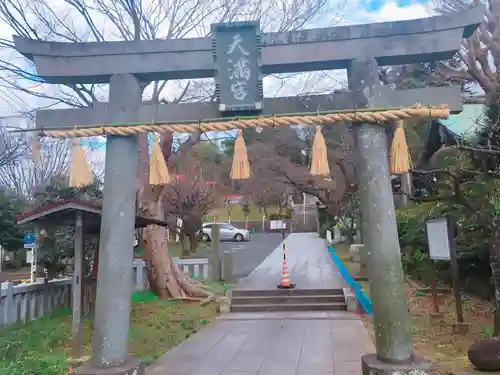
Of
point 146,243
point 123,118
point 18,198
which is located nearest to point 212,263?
point 146,243

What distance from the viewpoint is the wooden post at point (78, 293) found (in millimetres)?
7504

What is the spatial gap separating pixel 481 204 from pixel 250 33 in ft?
20.3

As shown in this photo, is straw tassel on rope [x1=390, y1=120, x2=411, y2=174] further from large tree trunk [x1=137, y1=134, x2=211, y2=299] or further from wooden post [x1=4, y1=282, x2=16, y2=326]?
large tree trunk [x1=137, y1=134, x2=211, y2=299]

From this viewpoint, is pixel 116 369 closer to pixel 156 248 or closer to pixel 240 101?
pixel 240 101

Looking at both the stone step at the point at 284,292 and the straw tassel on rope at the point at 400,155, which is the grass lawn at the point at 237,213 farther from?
the straw tassel on rope at the point at 400,155

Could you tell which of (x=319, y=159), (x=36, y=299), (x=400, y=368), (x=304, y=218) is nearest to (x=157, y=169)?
(x=319, y=159)

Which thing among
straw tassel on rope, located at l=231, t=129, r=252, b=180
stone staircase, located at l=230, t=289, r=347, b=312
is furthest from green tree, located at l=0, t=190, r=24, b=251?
straw tassel on rope, located at l=231, t=129, r=252, b=180

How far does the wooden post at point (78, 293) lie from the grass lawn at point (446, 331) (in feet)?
17.1

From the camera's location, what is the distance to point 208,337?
8438 mm

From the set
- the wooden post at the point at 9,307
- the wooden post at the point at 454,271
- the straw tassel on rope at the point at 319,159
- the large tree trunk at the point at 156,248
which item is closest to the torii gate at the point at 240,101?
the straw tassel on rope at the point at 319,159

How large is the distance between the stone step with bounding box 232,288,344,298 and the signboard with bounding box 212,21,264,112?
790cm

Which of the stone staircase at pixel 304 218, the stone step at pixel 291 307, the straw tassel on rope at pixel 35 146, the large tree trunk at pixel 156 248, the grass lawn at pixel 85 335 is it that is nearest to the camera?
the straw tassel on rope at pixel 35 146

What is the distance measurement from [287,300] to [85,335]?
5.15m

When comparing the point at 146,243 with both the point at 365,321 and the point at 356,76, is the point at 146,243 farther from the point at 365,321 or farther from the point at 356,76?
the point at 356,76
